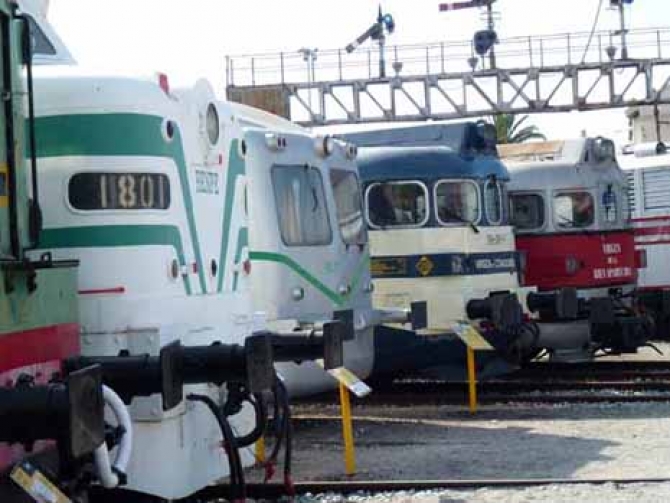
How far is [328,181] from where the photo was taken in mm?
12047

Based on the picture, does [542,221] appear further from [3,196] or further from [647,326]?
[3,196]

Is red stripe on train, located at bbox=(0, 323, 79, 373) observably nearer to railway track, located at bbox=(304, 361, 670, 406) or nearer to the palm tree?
railway track, located at bbox=(304, 361, 670, 406)

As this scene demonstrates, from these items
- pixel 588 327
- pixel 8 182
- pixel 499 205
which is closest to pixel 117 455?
pixel 8 182

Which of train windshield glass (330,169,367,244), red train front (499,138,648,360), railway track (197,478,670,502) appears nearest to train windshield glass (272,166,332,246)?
train windshield glass (330,169,367,244)

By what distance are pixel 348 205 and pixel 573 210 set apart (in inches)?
234

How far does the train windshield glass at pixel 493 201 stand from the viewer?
50.0ft

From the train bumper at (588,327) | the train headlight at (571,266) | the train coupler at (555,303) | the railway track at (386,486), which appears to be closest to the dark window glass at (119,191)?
the railway track at (386,486)

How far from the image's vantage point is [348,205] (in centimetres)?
1255

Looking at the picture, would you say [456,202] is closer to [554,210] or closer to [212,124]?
[554,210]

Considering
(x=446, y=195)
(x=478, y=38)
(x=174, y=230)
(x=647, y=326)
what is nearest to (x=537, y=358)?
(x=647, y=326)

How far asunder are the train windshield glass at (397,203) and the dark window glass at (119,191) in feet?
26.2

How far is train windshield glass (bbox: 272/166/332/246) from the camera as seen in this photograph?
37.2ft

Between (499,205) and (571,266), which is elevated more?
(499,205)

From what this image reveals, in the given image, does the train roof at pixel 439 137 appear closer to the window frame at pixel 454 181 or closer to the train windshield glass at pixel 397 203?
the window frame at pixel 454 181
